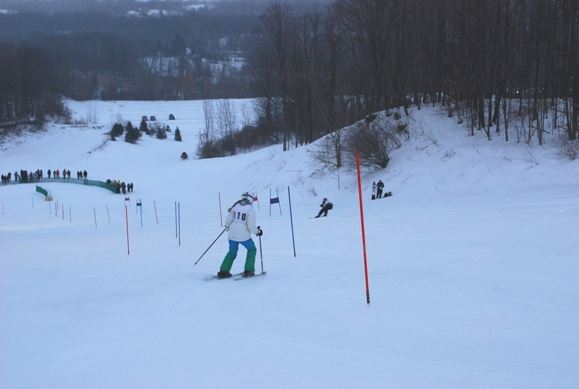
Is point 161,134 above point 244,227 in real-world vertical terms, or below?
above

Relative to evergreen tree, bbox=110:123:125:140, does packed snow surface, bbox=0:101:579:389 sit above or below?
below

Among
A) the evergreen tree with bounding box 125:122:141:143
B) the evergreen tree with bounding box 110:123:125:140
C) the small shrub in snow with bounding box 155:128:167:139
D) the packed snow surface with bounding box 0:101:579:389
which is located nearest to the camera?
the packed snow surface with bounding box 0:101:579:389

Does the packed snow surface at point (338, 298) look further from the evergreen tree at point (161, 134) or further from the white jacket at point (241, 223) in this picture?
the evergreen tree at point (161, 134)

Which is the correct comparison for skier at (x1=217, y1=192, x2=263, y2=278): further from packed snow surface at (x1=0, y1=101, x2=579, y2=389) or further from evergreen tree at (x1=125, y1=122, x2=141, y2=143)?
evergreen tree at (x1=125, y1=122, x2=141, y2=143)

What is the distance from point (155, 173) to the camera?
59250mm

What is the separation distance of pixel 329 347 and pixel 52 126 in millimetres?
95113

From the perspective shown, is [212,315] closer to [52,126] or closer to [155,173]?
[155,173]

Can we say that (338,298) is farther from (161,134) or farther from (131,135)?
(161,134)

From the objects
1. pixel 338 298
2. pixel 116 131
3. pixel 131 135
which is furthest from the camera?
pixel 116 131

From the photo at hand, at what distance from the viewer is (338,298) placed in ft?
29.2

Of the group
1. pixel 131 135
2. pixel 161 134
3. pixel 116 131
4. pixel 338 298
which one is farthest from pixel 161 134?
Result: pixel 338 298

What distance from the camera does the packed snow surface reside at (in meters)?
5.95

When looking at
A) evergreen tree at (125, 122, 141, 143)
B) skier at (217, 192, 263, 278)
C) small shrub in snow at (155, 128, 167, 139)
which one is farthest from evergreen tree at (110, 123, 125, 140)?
skier at (217, 192, 263, 278)

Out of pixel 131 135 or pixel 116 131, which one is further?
pixel 116 131
